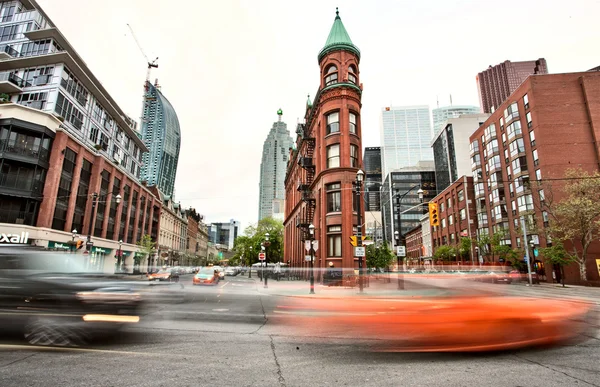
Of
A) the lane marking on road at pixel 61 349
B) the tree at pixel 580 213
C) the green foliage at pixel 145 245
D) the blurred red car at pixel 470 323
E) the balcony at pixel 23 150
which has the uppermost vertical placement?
the balcony at pixel 23 150

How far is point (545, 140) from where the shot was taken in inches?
1741

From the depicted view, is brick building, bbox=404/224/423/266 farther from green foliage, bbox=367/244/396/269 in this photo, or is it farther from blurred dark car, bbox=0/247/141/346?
blurred dark car, bbox=0/247/141/346

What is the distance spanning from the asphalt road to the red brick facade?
32431 millimetres

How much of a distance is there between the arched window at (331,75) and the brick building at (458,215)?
39.7m

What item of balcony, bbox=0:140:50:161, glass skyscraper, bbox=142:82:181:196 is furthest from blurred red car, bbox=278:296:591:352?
glass skyscraper, bbox=142:82:181:196

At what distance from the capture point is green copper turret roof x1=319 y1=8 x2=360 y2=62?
31392 millimetres

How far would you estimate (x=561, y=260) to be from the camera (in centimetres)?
3609

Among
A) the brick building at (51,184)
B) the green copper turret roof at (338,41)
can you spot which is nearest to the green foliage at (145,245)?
the brick building at (51,184)

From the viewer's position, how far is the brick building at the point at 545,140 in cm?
4309

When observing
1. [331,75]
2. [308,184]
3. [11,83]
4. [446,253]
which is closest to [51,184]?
[11,83]

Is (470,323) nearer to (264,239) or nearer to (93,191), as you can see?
(93,191)

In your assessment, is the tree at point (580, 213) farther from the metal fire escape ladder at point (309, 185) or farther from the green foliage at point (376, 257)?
the metal fire escape ladder at point (309, 185)

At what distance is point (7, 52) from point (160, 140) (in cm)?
11677

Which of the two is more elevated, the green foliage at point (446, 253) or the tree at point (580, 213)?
the tree at point (580, 213)
